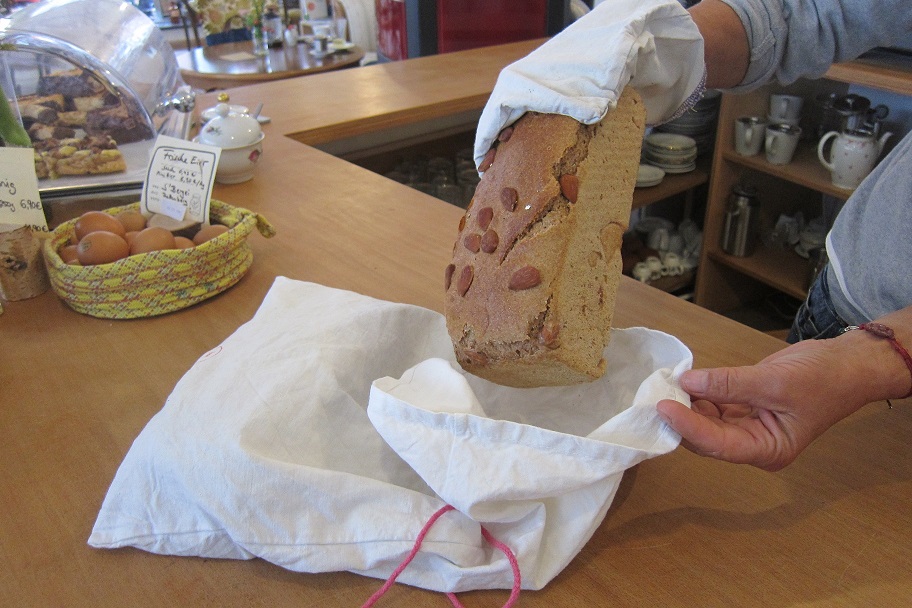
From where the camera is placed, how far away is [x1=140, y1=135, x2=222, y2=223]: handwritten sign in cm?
109

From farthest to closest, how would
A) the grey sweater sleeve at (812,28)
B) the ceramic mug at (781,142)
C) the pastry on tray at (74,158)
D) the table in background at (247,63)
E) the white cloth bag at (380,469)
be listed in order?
the table in background at (247,63) < the ceramic mug at (781,142) < the pastry on tray at (74,158) < the grey sweater sleeve at (812,28) < the white cloth bag at (380,469)

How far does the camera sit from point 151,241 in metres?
0.99

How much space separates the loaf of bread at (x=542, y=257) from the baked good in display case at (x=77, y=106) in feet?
2.93

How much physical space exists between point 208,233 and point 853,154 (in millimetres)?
1994

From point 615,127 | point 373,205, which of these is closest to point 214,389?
point 615,127

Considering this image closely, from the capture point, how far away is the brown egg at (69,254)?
995 millimetres

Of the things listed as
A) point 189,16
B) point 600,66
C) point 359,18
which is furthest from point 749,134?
point 189,16

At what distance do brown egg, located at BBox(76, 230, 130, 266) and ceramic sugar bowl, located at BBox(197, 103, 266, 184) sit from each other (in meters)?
0.42

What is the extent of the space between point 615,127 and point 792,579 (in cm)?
47

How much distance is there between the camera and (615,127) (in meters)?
0.74

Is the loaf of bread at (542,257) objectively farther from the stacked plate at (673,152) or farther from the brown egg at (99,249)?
the stacked plate at (673,152)

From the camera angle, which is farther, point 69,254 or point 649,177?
point 649,177

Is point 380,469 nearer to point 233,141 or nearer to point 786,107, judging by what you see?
point 233,141

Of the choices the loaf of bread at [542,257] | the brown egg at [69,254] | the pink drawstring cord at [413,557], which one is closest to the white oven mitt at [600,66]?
the loaf of bread at [542,257]
